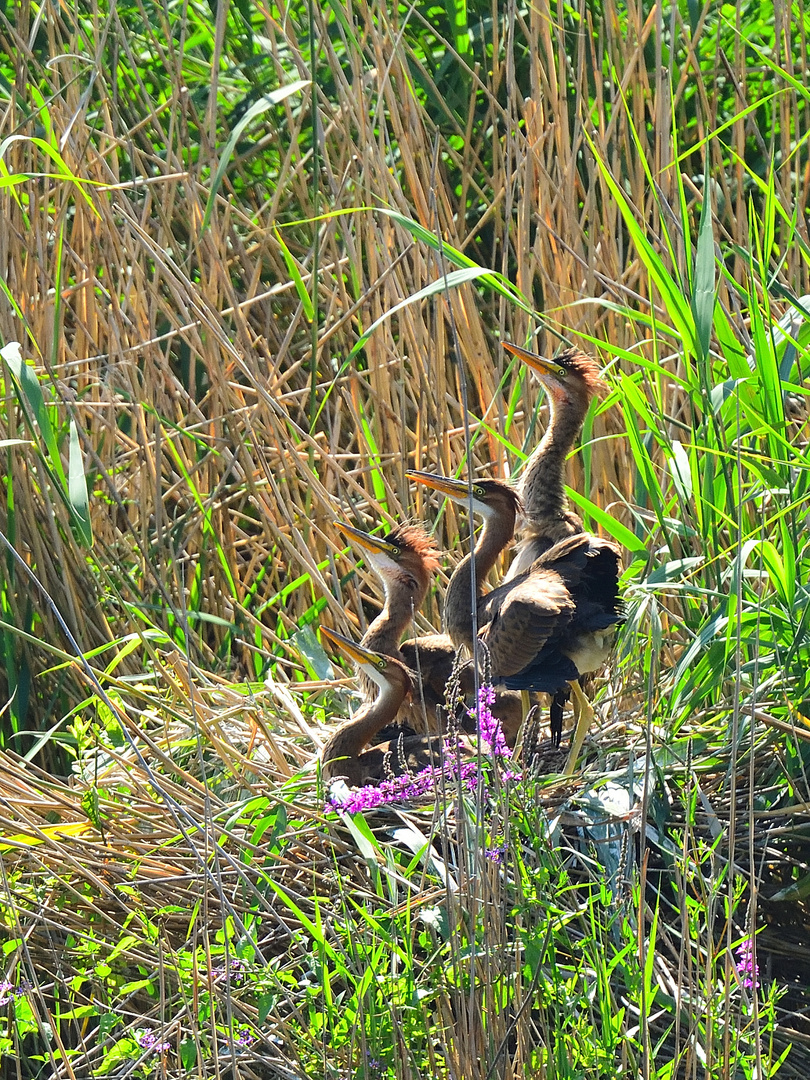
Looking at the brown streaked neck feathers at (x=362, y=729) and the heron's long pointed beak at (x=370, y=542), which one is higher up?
the heron's long pointed beak at (x=370, y=542)

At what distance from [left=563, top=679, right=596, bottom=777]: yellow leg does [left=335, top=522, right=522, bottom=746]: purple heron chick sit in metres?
0.30

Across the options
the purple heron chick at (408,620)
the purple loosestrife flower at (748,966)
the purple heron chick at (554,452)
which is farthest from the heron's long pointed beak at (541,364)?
the purple loosestrife flower at (748,966)

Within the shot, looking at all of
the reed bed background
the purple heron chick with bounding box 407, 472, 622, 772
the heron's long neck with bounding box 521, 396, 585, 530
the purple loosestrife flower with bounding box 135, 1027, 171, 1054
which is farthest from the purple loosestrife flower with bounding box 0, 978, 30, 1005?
the heron's long neck with bounding box 521, 396, 585, 530

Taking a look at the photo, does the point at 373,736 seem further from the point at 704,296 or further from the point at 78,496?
the point at 704,296

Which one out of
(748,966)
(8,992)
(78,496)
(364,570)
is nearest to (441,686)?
(364,570)

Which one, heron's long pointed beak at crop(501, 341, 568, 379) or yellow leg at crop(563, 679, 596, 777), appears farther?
heron's long pointed beak at crop(501, 341, 568, 379)

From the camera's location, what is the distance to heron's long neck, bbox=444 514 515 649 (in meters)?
3.09

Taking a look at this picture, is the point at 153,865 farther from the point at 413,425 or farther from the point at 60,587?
the point at 413,425

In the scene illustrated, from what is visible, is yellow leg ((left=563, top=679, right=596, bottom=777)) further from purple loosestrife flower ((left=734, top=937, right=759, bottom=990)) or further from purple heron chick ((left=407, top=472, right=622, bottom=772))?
purple loosestrife flower ((left=734, top=937, right=759, bottom=990))

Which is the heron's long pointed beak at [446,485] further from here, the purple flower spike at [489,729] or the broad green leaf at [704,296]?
the purple flower spike at [489,729]

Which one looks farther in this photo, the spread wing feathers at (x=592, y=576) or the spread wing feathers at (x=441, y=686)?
the spread wing feathers at (x=441, y=686)

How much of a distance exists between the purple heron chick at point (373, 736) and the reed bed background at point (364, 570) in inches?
3.9

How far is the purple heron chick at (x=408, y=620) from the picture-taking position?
3248 millimetres

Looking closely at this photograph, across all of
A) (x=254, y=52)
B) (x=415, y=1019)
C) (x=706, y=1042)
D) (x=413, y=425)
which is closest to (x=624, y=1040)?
Answer: (x=706, y=1042)
